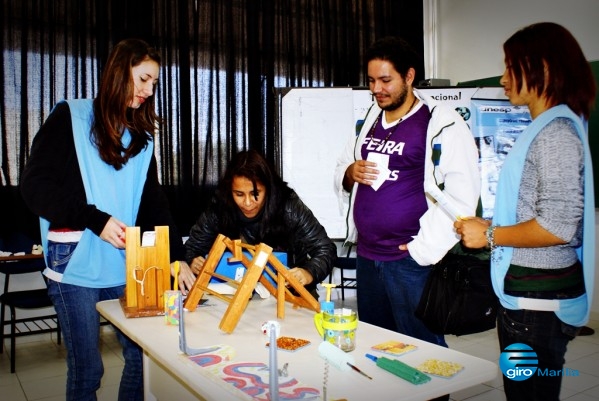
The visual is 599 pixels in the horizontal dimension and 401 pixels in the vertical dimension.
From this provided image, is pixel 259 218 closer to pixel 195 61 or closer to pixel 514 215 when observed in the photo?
pixel 514 215

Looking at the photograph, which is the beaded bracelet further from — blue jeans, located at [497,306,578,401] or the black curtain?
the black curtain

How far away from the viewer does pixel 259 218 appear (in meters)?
2.14

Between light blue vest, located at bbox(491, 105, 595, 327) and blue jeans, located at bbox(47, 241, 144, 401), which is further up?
light blue vest, located at bbox(491, 105, 595, 327)

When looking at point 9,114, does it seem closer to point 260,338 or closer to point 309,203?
point 309,203

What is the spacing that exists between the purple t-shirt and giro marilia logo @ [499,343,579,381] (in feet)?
1.91

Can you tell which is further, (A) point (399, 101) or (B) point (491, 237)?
(A) point (399, 101)

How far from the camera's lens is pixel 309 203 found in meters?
4.08

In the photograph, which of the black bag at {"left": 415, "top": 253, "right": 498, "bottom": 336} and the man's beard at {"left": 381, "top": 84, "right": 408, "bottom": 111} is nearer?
the black bag at {"left": 415, "top": 253, "right": 498, "bottom": 336}

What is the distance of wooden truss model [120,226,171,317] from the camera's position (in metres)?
1.57

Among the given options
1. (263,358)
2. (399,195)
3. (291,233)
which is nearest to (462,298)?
(399,195)

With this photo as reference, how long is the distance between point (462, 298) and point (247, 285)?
1.95 feet

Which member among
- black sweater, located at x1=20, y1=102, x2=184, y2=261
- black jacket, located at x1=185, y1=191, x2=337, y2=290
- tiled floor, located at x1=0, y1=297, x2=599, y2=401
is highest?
black sweater, located at x1=20, y1=102, x2=184, y2=261

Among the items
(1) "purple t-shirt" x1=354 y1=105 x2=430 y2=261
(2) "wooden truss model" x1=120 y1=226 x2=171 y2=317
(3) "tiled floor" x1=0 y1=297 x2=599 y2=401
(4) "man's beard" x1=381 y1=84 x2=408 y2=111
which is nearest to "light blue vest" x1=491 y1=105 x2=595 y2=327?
(1) "purple t-shirt" x1=354 y1=105 x2=430 y2=261

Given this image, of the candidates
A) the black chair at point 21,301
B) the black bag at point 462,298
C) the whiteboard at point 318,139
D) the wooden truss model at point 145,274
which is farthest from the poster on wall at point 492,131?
the black chair at point 21,301
